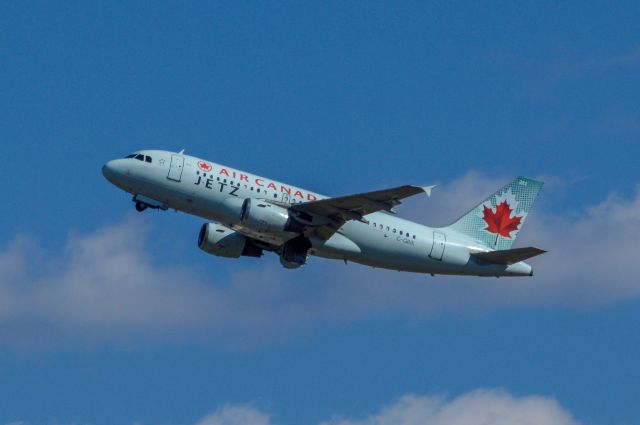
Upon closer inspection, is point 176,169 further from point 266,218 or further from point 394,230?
Answer: point 394,230

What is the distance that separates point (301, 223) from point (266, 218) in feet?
6.73

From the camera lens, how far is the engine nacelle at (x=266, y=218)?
Result: 7294 centimetres

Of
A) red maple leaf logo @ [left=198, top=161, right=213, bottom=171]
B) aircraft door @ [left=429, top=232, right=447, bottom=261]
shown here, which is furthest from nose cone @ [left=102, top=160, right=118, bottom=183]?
aircraft door @ [left=429, top=232, right=447, bottom=261]

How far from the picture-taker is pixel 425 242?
77750 mm

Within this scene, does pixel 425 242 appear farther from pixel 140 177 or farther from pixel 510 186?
pixel 140 177

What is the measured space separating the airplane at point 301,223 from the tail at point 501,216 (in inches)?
4.2

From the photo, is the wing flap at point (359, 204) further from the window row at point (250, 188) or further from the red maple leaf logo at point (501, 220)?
the red maple leaf logo at point (501, 220)

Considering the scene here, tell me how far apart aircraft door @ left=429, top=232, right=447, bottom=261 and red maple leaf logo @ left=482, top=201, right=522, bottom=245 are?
4338 millimetres

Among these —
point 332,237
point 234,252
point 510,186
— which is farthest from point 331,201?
point 510,186

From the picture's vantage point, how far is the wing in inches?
2805

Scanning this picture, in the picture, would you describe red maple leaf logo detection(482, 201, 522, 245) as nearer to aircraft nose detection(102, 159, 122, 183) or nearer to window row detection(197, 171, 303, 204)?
window row detection(197, 171, 303, 204)

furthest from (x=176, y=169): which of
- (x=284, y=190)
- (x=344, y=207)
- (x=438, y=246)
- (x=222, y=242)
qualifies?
(x=438, y=246)

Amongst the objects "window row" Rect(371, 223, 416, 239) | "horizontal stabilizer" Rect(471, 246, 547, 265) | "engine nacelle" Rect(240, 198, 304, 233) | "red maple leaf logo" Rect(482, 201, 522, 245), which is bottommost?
"engine nacelle" Rect(240, 198, 304, 233)

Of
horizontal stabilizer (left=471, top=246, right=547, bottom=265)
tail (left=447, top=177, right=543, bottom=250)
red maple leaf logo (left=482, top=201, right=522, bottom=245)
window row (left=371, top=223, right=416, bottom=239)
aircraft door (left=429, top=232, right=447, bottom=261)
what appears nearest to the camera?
horizontal stabilizer (left=471, top=246, right=547, bottom=265)
